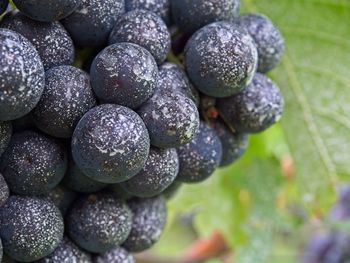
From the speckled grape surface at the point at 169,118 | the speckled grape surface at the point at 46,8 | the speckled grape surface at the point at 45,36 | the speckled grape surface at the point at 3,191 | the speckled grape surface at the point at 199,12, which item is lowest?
the speckled grape surface at the point at 3,191

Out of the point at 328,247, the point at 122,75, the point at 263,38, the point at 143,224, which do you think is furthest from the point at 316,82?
the point at 328,247

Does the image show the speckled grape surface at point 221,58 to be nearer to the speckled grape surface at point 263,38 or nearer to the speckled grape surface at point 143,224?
the speckled grape surface at point 263,38

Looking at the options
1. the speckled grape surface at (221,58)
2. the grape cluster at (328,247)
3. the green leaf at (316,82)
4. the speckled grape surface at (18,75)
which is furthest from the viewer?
the grape cluster at (328,247)

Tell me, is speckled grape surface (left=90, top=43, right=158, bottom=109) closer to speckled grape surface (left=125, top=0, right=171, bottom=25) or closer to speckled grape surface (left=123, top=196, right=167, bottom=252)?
speckled grape surface (left=125, top=0, right=171, bottom=25)

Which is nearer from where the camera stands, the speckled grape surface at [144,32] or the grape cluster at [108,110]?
the grape cluster at [108,110]

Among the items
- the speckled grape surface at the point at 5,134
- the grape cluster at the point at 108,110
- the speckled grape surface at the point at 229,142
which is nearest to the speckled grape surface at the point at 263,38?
the grape cluster at the point at 108,110

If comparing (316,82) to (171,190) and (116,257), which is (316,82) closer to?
(171,190)

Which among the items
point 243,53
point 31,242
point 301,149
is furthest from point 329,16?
point 31,242
